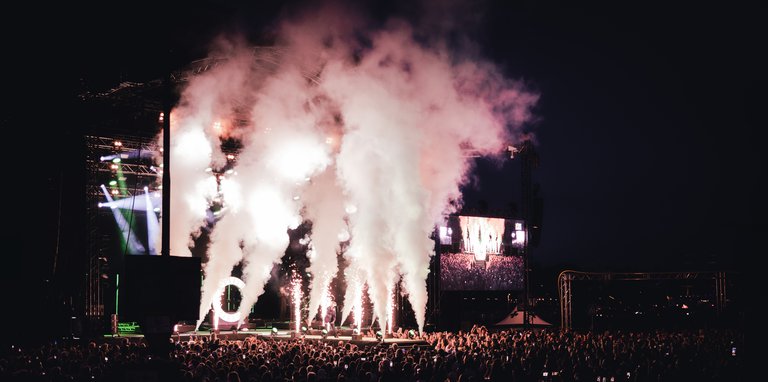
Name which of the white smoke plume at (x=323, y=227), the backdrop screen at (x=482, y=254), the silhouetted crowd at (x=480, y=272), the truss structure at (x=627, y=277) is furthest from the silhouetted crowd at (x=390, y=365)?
the backdrop screen at (x=482, y=254)

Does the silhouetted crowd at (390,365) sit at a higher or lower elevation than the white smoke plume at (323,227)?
lower

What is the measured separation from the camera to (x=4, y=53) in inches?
608

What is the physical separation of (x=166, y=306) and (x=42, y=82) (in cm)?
1096

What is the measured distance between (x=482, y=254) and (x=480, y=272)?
2.63 ft

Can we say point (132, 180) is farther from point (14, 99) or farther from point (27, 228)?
point (14, 99)

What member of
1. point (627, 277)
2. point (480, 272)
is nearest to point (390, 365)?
point (627, 277)

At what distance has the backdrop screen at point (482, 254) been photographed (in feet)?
102

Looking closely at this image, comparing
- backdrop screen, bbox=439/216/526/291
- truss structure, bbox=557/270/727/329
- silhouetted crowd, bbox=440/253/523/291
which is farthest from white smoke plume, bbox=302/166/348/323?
truss structure, bbox=557/270/727/329

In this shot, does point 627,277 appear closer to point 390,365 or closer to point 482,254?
point 482,254

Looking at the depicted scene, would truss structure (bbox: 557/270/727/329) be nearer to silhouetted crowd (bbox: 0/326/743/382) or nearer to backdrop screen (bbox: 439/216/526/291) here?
backdrop screen (bbox: 439/216/526/291)

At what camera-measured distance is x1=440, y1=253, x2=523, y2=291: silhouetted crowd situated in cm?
3092

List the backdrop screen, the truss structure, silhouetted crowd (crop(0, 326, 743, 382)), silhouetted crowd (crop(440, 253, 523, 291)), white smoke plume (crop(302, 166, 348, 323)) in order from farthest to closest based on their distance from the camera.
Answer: the backdrop screen → silhouetted crowd (crop(440, 253, 523, 291)) → white smoke plume (crop(302, 166, 348, 323)) → the truss structure → silhouetted crowd (crop(0, 326, 743, 382))

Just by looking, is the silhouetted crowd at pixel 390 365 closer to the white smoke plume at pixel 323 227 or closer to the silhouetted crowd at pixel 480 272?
the white smoke plume at pixel 323 227

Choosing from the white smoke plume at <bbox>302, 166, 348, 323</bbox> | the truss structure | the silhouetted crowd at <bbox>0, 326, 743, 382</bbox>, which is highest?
the white smoke plume at <bbox>302, 166, 348, 323</bbox>
